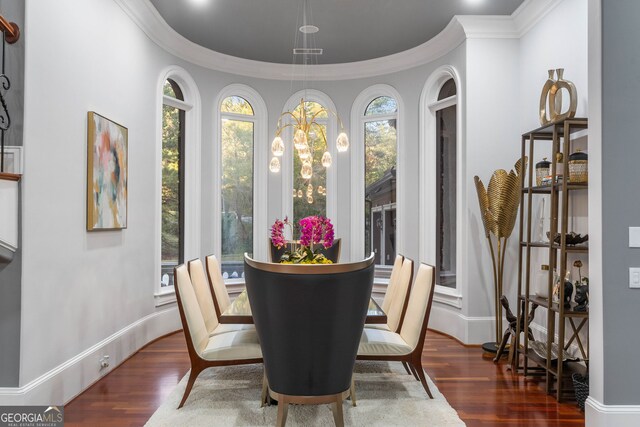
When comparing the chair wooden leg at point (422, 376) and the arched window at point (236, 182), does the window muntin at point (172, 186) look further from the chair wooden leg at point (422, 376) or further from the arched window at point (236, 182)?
the chair wooden leg at point (422, 376)

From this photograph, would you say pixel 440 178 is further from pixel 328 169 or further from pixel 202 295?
pixel 202 295

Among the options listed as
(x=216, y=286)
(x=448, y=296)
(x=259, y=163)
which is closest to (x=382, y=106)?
(x=259, y=163)

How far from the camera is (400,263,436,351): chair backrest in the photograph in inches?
117

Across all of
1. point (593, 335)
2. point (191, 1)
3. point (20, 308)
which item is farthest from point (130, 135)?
point (593, 335)

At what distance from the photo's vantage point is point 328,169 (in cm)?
630

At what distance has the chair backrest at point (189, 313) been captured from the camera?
2.87 metres

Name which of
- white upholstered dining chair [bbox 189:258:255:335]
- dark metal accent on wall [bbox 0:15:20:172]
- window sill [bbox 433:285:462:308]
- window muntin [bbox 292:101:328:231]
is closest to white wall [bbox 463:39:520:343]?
window sill [bbox 433:285:462:308]

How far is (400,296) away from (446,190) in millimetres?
2335

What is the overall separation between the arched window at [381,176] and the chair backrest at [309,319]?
378cm

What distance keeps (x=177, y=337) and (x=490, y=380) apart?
3.17 metres

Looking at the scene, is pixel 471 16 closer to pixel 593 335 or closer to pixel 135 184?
pixel 593 335

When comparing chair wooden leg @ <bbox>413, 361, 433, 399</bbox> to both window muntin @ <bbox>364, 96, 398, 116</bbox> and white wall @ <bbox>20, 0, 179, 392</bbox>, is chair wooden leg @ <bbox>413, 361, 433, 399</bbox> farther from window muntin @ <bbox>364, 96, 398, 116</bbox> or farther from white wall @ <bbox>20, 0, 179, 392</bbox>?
window muntin @ <bbox>364, 96, 398, 116</bbox>

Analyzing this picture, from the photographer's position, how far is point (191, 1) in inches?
171

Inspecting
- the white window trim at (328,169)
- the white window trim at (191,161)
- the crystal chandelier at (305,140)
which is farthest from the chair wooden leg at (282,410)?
the white window trim at (328,169)
